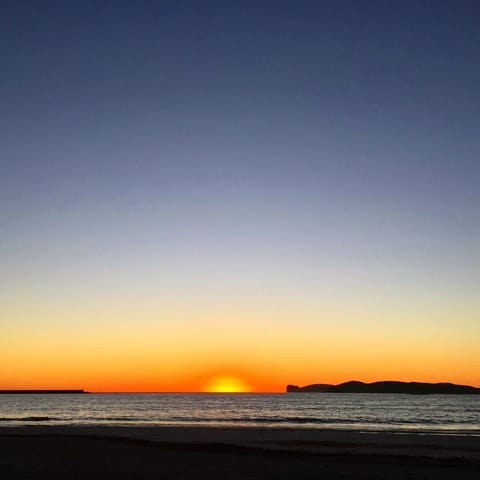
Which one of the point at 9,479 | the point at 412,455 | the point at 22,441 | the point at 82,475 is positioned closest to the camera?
the point at 9,479

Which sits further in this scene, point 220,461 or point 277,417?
point 277,417

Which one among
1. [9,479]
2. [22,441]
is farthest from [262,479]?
[22,441]

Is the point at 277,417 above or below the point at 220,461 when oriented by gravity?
above

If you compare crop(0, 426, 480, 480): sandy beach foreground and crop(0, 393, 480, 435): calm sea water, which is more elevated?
crop(0, 393, 480, 435): calm sea water

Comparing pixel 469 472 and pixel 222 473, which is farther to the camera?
pixel 469 472

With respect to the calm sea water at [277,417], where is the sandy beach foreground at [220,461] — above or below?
below

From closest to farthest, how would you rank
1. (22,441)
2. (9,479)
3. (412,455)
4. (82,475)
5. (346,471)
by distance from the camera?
(9,479) < (82,475) < (346,471) < (412,455) < (22,441)

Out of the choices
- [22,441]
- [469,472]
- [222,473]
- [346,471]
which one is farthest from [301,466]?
[22,441]

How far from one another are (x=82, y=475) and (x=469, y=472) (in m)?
13.8

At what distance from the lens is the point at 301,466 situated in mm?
22938

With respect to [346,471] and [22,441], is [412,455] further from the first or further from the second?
[22,441]

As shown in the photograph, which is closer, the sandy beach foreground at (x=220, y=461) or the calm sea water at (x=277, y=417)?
the sandy beach foreground at (x=220, y=461)

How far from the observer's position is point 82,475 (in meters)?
19.8

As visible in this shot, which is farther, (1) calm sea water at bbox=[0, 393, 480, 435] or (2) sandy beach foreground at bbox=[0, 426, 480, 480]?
(1) calm sea water at bbox=[0, 393, 480, 435]
